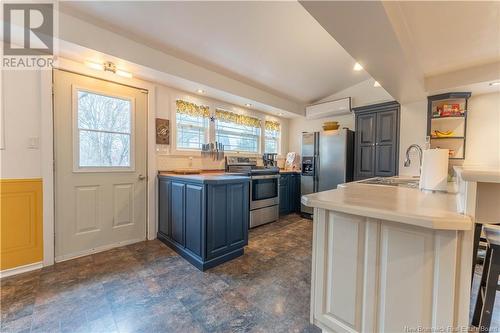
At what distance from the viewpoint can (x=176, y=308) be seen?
5.49 feet

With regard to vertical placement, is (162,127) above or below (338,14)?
below

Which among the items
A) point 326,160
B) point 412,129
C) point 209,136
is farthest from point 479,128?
point 209,136

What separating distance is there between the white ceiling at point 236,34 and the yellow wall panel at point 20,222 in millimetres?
1759

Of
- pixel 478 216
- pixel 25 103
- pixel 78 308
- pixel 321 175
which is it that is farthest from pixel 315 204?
pixel 321 175

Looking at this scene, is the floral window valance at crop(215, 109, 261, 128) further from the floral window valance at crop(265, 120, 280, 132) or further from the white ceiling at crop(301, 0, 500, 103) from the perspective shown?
the white ceiling at crop(301, 0, 500, 103)

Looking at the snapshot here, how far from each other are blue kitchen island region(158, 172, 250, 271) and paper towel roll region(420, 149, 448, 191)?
172cm

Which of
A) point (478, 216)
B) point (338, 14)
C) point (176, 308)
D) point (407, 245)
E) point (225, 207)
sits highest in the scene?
point (338, 14)

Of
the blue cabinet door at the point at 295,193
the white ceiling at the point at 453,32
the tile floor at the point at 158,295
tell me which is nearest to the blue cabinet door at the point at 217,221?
the tile floor at the point at 158,295

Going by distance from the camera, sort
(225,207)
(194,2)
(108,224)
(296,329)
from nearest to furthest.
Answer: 1. (296,329)
2. (194,2)
3. (225,207)
4. (108,224)

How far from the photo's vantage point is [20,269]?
2.14 metres

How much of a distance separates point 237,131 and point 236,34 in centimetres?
199

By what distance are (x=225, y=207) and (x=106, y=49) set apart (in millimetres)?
2081

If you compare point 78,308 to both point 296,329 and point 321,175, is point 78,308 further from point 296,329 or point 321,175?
point 321,175

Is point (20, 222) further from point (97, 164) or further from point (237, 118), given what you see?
point (237, 118)
